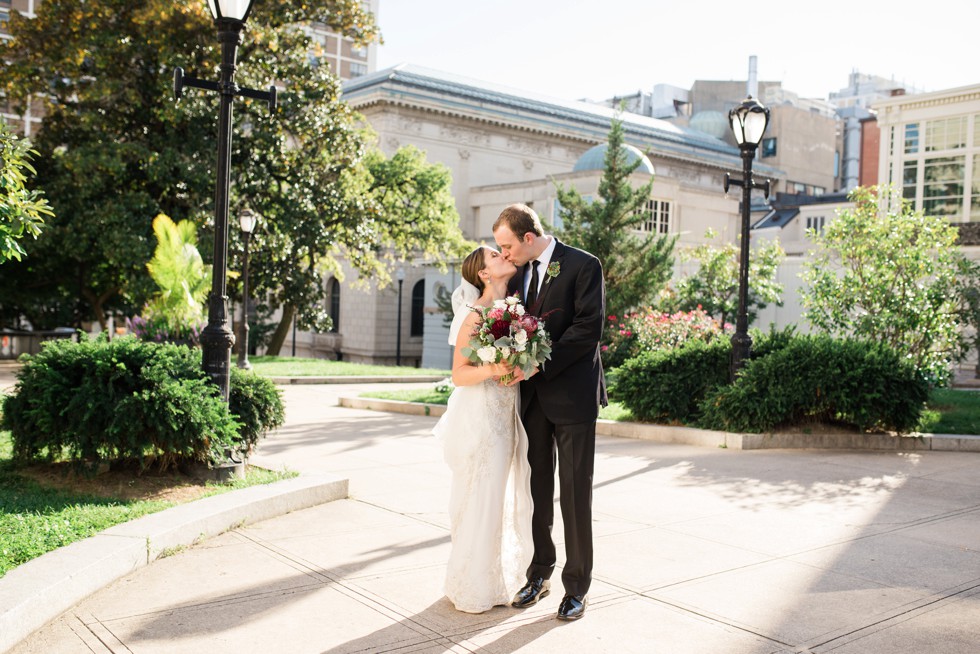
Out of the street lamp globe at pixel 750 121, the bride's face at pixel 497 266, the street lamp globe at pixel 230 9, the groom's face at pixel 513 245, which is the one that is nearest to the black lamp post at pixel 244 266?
the street lamp globe at pixel 750 121

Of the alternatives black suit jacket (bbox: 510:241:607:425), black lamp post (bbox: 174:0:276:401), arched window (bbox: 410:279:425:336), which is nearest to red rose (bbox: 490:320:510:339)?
black suit jacket (bbox: 510:241:607:425)

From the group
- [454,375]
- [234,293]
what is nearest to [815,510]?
[454,375]

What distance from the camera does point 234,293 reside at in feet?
97.9

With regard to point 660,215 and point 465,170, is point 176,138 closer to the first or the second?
point 660,215

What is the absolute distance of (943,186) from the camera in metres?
36.5

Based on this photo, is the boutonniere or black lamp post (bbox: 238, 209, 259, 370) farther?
black lamp post (bbox: 238, 209, 259, 370)

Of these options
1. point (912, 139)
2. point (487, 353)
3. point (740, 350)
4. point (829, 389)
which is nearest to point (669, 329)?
point (740, 350)

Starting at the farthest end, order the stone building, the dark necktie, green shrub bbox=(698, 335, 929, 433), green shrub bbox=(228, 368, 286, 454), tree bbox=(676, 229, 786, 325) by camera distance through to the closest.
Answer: the stone building, tree bbox=(676, 229, 786, 325), green shrub bbox=(698, 335, 929, 433), green shrub bbox=(228, 368, 286, 454), the dark necktie

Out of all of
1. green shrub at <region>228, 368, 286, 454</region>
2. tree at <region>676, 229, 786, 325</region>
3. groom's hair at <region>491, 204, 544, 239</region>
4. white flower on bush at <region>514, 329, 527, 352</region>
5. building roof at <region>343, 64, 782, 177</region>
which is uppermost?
building roof at <region>343, 64, 782, 177</region>

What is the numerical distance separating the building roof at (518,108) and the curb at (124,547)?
3928 centimetres

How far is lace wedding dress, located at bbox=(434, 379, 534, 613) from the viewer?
196 inches

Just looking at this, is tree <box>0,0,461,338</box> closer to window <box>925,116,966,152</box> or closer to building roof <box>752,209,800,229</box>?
window <box>925,116,966,152</box>

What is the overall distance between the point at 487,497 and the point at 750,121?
9.60m

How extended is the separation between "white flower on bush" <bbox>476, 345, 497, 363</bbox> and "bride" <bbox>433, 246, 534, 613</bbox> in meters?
0.12
